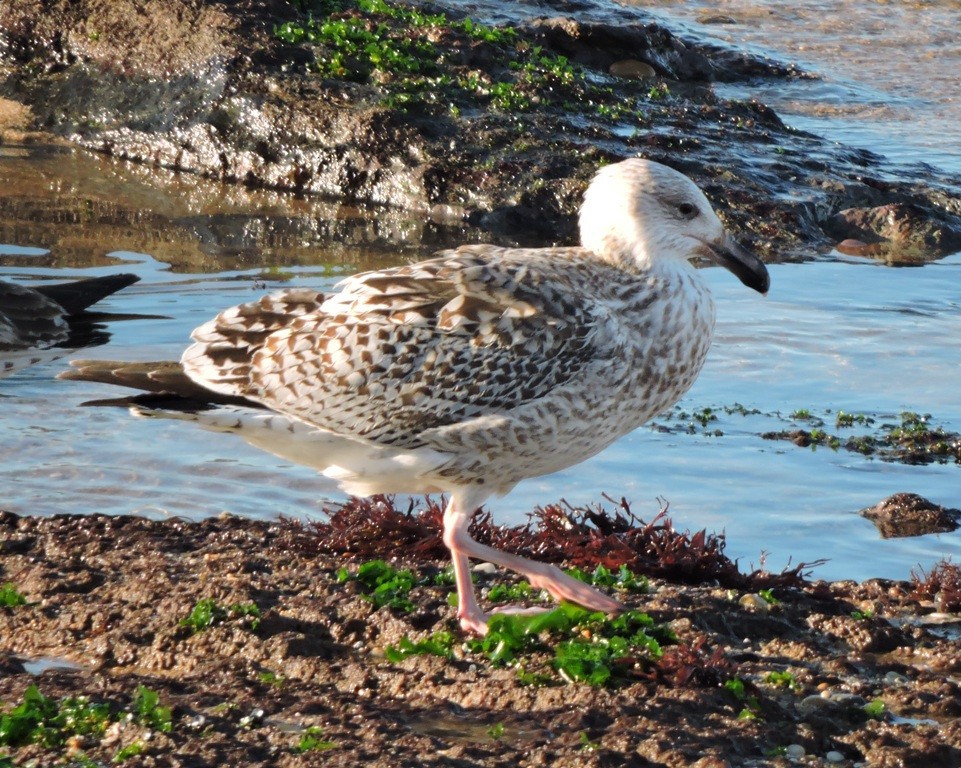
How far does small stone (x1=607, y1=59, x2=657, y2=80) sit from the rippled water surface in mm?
2269

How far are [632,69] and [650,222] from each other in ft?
31.6

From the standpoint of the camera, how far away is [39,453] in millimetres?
7777

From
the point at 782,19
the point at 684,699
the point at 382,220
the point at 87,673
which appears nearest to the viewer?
the point at 684,699

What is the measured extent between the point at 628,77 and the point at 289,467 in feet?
28.1

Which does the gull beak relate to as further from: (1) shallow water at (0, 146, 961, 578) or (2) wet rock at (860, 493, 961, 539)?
(2) wet rock at (860, 493, 961, 539)

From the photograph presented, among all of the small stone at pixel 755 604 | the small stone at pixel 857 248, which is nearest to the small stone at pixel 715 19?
the small stone at pixel 857 248

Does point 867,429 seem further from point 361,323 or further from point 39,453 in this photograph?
point 39,453

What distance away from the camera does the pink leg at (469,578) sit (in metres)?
5.57

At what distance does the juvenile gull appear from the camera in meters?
5.68

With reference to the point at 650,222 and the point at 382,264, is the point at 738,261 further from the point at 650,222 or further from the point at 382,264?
the point at 382,264

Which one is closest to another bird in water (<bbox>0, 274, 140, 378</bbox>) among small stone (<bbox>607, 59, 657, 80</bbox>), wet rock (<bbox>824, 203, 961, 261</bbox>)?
wet rock (<bbox>824, 203, 961, 261</bbox>)

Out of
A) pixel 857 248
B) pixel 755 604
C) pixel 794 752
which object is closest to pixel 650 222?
pixel 755 604

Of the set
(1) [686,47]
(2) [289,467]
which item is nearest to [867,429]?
(2) [289,467]

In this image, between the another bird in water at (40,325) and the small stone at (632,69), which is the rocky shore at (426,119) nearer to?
the small stone at (632,69)
